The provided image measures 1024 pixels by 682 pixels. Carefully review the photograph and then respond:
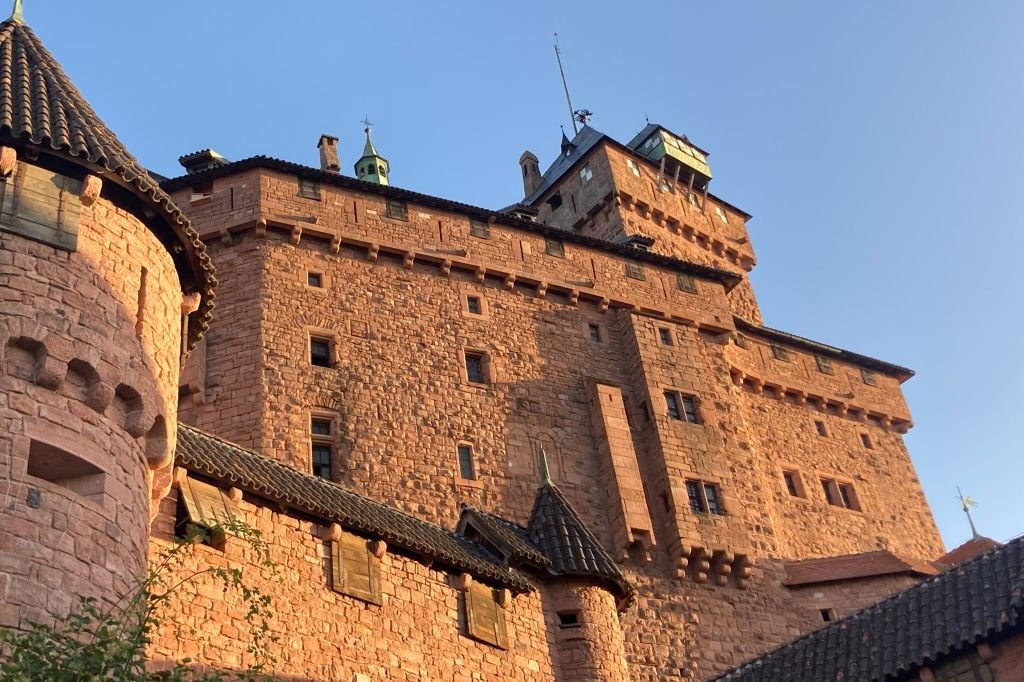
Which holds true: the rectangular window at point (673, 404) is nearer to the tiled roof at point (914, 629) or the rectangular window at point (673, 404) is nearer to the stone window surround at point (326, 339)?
the stone window surround at point (326, 339)

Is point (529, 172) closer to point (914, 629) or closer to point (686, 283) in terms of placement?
point (686, 283)

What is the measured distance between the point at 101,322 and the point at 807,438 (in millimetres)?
29001

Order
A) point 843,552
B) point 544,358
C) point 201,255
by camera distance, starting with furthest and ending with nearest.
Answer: point 843,552 < point 544,358 < point 201,255

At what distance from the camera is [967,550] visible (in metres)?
34.2

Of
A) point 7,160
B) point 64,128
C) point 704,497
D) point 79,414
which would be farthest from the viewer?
point 704,497

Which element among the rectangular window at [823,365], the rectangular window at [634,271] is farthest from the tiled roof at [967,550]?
the rectangular window at [634,271]

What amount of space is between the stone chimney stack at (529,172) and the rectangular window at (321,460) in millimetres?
25253

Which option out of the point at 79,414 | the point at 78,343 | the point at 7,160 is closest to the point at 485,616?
the point at 79,414

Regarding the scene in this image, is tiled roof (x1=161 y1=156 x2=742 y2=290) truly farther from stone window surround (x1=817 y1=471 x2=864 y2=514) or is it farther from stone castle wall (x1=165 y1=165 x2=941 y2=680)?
stone window surround (x1=817 y1=471 x2=864 y2=514)

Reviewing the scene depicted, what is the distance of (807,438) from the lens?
36.9 meters

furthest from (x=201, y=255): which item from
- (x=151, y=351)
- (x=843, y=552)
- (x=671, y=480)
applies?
(x=843, y=552)

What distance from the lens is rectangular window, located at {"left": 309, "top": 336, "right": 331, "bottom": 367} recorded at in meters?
27.5

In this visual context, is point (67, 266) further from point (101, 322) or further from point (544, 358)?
point (544, 358)

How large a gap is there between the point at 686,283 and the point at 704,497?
760 centimetres
